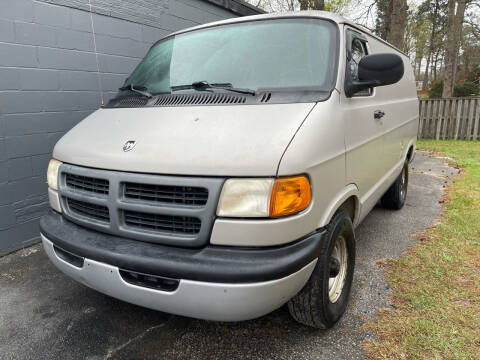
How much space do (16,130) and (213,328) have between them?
2910 millimetres

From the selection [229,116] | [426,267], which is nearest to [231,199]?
[229,116]

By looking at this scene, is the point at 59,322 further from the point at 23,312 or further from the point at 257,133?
the point at 257,133

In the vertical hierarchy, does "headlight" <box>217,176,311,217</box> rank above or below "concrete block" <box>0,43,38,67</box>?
below

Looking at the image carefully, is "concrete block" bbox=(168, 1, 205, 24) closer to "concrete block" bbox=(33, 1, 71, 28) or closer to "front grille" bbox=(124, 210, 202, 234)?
"concrete block" bbox=(33, 1, 71, 28)

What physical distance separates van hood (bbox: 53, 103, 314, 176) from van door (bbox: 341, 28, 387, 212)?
1.80 feet

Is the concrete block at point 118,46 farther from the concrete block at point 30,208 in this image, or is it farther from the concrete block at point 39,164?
the concrete block at point 30,208

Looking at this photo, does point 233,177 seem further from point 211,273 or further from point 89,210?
point 89,210

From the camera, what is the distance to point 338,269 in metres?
2.45

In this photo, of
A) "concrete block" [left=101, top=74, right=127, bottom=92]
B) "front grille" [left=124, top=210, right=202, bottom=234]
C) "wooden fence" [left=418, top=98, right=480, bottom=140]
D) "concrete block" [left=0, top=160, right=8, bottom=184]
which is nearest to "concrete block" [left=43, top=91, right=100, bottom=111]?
"concrete block" [left=101, top=74, right=127, bottom=92]

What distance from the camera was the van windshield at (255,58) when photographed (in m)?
2.43

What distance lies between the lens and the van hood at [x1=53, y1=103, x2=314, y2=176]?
6.04ft

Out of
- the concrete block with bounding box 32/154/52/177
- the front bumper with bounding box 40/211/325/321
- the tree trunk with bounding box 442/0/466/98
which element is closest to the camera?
the front bumper with bounding box 40/211/325/321

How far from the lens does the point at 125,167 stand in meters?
2.06

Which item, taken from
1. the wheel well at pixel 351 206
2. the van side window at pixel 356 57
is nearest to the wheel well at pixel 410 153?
the van side window at pixel 356 57
